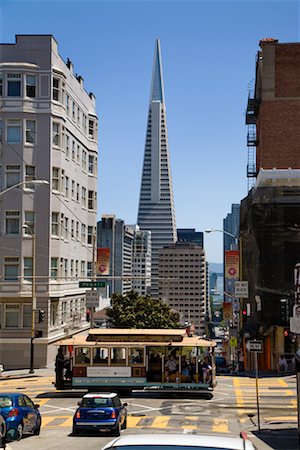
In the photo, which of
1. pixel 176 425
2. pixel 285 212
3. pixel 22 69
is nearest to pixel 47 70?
pixel 22 69

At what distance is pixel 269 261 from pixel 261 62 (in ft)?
78.7

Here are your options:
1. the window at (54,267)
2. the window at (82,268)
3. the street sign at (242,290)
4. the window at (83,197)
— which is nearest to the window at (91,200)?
the window at (83,197)

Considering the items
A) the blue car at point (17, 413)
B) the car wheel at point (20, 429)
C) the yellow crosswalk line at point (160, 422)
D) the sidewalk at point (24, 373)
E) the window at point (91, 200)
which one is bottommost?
the sidewalk at point (24, 373)

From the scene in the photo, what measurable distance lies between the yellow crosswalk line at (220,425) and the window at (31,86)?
3261 centimetres

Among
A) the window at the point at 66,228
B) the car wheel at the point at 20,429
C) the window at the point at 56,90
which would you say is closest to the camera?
the car wheel at the point at 20,429

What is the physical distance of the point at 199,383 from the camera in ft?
102

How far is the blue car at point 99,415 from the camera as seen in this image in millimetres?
21656

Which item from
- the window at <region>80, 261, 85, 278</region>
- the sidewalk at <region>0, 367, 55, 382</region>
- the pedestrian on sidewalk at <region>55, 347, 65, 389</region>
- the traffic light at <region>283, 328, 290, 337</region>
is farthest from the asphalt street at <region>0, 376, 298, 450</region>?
the window at <region>80, 261, 85, 278</region>

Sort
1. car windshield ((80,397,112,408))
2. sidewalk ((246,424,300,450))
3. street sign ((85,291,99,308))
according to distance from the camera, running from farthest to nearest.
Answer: street sign ((85,291,99,308)) < car windshield ((80,397,112,408)) < sidewalk ((246,424,300,450))

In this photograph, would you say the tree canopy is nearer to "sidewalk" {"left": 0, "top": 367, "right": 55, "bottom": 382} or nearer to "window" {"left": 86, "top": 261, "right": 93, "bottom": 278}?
"window" {"left": 86, "top": 261, "right": 93, "bottom": 278}

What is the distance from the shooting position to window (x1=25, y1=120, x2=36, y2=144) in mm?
50344

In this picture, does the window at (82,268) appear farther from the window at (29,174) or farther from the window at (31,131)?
the window at (31,131)

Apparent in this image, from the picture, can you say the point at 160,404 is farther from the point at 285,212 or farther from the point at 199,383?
the point at 285,212

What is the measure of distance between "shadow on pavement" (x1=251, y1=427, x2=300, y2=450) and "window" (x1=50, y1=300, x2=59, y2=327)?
29048mm
